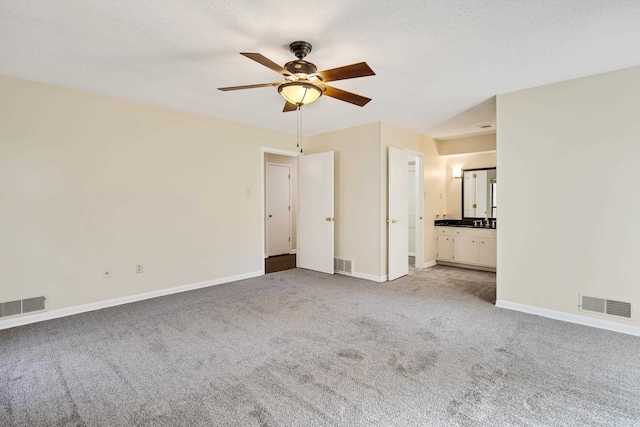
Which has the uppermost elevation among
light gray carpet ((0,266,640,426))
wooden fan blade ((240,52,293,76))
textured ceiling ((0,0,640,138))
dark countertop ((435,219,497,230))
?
textured ceiling ((0,0,640,138))

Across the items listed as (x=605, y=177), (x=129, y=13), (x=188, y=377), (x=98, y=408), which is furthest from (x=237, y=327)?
(x=605, y=177)

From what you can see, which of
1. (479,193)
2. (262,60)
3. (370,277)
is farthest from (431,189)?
(262,60)

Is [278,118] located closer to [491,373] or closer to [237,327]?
[237,327]

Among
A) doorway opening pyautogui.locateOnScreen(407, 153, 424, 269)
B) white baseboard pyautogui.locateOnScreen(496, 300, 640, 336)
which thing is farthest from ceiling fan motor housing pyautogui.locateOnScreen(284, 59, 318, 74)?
doorway opening pyautogui.locateOnScreen(407, 153, 424, 269)

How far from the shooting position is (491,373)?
2242 mm

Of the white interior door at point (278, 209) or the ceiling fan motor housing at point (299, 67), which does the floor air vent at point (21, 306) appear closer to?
the ceiling fan motor housing at point (299, 67)

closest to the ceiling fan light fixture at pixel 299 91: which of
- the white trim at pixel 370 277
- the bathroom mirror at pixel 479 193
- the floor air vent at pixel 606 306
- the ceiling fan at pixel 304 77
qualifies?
the ceiling fan at pixel 304 77

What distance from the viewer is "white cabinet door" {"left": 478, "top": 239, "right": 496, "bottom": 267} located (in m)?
5.40

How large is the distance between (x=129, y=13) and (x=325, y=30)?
4.29ft

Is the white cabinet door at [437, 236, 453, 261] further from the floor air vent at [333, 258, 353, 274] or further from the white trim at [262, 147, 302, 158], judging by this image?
the white trim at [262, 147, 302, 158]

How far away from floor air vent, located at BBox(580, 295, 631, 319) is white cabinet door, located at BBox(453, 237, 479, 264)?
2.42 m

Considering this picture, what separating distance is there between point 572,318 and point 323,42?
3.60 meters

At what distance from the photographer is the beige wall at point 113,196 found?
3.21 m

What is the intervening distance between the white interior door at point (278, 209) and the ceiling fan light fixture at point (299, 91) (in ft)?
14.6
